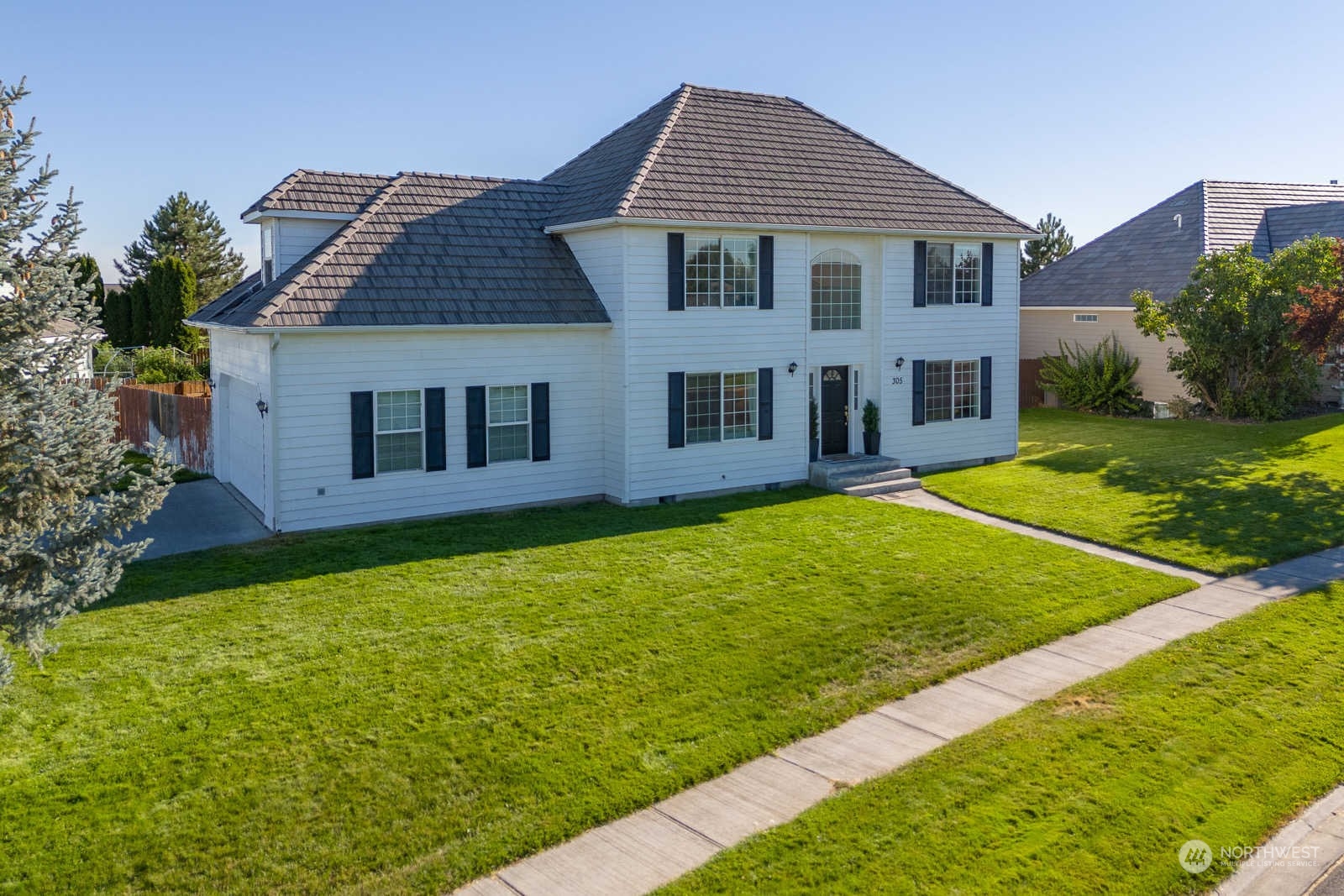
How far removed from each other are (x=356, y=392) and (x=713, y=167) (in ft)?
26.9

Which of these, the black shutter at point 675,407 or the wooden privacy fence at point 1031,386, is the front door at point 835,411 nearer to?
the black shutter at point 675,407

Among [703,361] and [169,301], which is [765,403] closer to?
[703,361]

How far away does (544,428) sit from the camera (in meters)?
18.5

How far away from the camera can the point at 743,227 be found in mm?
19266

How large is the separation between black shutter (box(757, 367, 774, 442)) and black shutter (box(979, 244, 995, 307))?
5913 mm

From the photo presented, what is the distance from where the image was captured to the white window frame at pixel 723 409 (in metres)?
19.3

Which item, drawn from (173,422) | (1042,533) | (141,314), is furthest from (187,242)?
(1042,533)

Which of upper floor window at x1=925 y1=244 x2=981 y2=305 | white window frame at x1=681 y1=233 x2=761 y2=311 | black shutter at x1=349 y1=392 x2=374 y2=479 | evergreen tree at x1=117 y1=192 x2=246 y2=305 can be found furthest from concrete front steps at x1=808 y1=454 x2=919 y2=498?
evergreen tree at x1=117 y1=192 x2=246 y2=305

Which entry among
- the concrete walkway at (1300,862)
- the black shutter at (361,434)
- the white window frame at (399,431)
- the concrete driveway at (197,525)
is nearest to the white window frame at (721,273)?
the white window frame at (399,431)

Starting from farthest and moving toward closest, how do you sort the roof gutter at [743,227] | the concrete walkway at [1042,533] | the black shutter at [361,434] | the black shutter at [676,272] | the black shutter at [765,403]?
the black shutter at [765,403], the black shutter at [676,272], the roof gutter at [743,227], the black shutter at [361,434], the concrete walkway at [1042,533]

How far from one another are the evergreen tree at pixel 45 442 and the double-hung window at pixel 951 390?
57.0 feet

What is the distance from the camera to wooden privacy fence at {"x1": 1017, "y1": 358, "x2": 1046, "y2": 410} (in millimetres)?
34219

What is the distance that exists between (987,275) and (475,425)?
12.0 meters

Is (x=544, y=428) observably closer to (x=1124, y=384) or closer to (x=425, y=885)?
(x=425, y=885)
